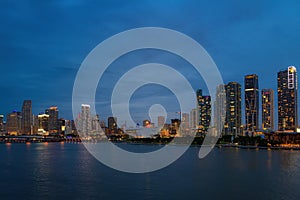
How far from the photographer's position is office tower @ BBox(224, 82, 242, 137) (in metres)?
166

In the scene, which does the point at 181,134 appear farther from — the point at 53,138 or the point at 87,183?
the point at 87,183

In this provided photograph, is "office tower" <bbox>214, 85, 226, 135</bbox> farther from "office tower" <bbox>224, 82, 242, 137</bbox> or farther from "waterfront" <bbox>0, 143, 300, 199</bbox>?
"waterfront" <bbox>0, 143, 300, 199</bbox>

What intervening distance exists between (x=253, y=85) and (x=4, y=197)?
175990mm

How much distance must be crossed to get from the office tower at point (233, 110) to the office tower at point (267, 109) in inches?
588

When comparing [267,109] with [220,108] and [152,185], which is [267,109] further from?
[152,185]

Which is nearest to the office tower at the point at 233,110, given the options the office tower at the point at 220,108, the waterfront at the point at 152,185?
the office tower at the point at 220,108

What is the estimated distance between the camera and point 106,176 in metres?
33.1

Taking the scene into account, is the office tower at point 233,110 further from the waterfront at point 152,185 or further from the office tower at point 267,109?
the waterfront at point 152,185

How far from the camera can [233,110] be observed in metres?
170

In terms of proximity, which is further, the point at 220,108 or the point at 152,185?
the point at 220,108

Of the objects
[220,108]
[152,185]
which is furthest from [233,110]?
[152,185]

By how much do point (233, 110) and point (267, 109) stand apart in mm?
22435

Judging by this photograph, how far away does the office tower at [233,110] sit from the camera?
16638 cm

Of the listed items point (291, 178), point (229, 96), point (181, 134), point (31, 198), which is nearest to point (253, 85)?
point (229, 96)
